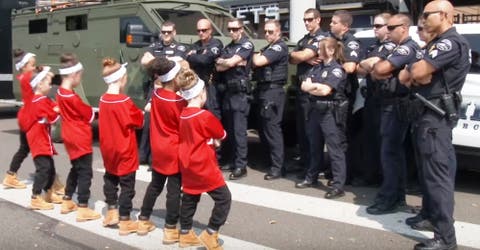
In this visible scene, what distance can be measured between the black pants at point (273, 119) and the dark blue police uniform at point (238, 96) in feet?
0.67

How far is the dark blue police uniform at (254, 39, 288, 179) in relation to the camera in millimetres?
7328

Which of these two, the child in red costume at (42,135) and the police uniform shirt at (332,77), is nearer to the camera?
the child in red costume at (42,135)

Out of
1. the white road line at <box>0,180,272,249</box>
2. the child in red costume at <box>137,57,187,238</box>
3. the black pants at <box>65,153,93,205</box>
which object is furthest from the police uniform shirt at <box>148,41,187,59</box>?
the child in red costume at <box>137,57,187,238</box>

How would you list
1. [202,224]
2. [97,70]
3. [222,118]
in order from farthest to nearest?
1. [97,70]
2. [222,118]
3. [202,224]

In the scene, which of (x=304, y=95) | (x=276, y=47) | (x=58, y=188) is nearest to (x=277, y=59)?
(x=276, y=47)

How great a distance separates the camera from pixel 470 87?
629 cm

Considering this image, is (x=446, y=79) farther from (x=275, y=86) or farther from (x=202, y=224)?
(x=275, y=86)

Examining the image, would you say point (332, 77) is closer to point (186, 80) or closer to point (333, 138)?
point (333, 138)

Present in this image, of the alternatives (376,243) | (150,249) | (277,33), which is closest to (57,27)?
(277,33)

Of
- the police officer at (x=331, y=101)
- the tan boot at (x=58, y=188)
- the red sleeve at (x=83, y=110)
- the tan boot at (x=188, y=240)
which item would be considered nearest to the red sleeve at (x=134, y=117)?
the red sleeve at (x=83, y=110)

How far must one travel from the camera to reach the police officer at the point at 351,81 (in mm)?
6736

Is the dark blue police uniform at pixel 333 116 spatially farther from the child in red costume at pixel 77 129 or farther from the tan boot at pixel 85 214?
the tan boot at pixel 85 214

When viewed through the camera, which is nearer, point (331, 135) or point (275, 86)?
point (331, 135)

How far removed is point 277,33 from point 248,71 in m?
0.57
